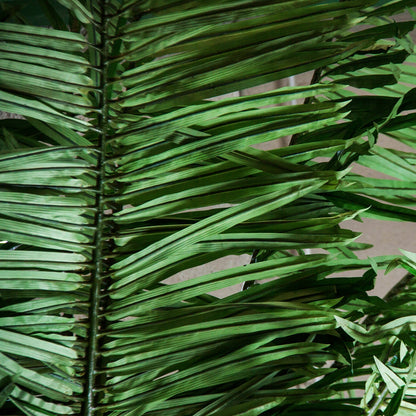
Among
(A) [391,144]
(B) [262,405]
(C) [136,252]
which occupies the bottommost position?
(B) [262,405]

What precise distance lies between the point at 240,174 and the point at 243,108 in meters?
0.06

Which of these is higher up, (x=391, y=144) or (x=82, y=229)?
(x=391, y=144)

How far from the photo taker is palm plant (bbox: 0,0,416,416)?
1.30ft

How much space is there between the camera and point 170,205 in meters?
0.42

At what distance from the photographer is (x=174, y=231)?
0.45m

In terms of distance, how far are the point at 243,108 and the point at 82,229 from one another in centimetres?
16

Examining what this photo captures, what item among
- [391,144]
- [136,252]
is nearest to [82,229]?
[136,252]

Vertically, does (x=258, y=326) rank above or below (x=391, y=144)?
below

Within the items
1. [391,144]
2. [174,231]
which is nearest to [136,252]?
[174,231]

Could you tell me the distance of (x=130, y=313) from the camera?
0.44 m

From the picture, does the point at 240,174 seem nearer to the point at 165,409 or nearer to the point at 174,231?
the point at 174,231

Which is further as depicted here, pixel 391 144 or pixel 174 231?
pixel 391 144

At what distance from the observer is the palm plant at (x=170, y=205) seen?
1.30ft

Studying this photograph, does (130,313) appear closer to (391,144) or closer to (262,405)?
(262,405)
